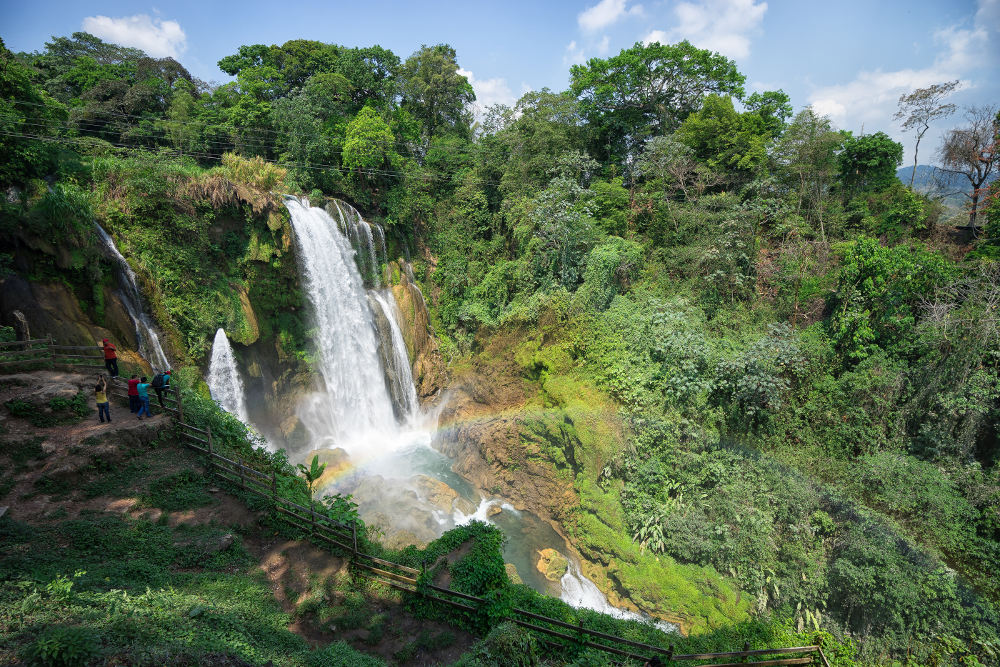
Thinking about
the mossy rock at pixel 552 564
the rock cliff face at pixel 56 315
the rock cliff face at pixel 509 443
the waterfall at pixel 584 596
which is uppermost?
the rock cliff face at pixel 56 315

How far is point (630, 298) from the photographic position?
17656 millimetres

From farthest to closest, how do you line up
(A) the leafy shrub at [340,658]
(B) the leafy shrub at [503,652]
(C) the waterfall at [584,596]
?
(C) the waterfall at [584,596]
(A) the leafy shrub at [340,658]
(B) the leafy shrub at [503,652]

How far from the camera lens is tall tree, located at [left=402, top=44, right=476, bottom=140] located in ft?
92.7

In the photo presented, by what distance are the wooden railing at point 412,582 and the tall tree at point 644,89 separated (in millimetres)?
22421

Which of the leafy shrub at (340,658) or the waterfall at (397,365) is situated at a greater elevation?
the waterfall at (397,365)

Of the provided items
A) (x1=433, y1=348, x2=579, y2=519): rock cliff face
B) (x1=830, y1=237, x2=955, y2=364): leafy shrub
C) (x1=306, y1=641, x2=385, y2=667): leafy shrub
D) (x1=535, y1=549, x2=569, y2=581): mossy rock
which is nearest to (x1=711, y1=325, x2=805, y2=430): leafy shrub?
(x1=830, y1=237, x2=955, y2=364): leafy shrub

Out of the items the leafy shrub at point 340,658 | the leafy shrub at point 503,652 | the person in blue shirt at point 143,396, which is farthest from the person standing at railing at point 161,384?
the leafy shrub at point 503,652

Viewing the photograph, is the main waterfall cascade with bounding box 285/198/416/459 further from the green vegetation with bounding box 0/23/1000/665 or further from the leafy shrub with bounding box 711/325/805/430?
the leafy shrub with bounding box 711/325/805/430

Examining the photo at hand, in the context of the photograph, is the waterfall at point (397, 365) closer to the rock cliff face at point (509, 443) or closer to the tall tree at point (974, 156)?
the rock cliff face at point (509, 443)

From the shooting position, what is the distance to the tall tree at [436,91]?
28.3 meters

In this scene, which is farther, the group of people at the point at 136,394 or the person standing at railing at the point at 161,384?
the person standing at railing at the point at 161,384

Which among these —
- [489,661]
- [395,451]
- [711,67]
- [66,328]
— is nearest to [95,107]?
[66,328]

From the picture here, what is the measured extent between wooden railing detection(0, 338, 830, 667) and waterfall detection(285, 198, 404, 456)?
29.7 ft

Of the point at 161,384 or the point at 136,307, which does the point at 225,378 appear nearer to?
the point at 136,307
